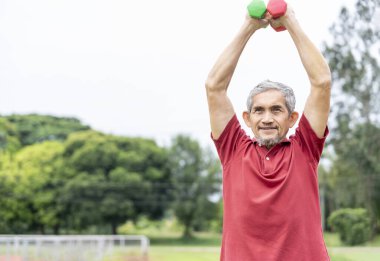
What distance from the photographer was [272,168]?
207 cm

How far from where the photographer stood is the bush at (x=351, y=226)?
22062mm

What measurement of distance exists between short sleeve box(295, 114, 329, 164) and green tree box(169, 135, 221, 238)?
33.8 meters

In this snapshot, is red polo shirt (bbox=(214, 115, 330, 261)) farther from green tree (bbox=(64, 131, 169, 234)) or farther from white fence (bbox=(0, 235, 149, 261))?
green tree (bbox=(64, 131, 169, 234))

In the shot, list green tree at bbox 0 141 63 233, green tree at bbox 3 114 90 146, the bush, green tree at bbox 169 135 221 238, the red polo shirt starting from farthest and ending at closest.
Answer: green tree at bbox 3 114 90 146, green tree at bbox 169 135 221 238, green tree at bbox 0 141 63 233, the bush, the red polo shirt

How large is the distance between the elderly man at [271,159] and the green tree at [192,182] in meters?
33.8

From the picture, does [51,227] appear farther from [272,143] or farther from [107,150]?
[272,143]

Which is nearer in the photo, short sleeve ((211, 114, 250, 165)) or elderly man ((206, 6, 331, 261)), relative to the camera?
elderly man ((206, 6, 331, 261))

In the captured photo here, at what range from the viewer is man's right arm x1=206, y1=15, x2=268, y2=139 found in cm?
215

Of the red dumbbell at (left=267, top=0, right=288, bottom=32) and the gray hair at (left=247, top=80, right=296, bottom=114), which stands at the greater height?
the red dumbbell at (left=267, top=0, right=288, bottom=32)

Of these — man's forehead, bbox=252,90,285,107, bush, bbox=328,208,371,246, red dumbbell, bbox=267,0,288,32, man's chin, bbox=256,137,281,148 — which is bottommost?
bush, bbox=328,208,371,246

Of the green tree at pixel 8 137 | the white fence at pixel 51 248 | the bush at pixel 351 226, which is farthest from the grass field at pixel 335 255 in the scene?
the green tree at pixel 8 137

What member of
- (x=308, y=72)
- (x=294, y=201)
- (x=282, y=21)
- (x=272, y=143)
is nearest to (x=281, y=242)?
(x=294, y=201)

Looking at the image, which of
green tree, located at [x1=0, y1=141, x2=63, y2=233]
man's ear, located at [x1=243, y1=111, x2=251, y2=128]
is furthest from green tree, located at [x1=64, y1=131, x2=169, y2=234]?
man's ear, located at [x1=243, y1=111, x2=251, y2=128]

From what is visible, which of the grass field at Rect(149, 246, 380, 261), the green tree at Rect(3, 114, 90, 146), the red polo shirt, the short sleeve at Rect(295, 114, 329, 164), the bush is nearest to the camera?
the red polo shirt
